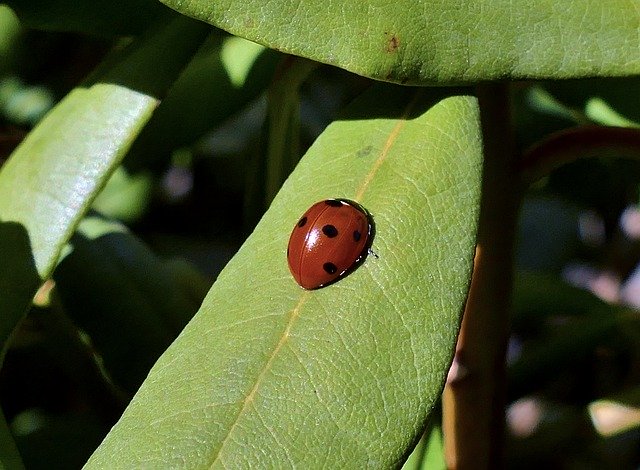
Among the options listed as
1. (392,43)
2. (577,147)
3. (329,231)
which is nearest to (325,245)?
(329,231)

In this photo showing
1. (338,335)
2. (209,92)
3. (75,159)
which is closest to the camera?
(338,335)

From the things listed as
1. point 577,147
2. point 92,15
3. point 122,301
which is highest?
point 92,15

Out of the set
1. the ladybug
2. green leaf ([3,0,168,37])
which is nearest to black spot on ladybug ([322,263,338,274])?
the ladybug

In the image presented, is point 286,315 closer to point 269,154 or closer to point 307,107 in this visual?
point 269,154

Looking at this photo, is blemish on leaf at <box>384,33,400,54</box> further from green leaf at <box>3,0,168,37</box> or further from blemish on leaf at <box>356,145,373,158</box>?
green leaf at <box>3,0,168,37</box>

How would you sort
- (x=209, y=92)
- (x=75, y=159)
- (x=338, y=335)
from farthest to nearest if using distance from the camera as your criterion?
1. (x=209, y=92)
2. (x=75, y=159)
3. (x=338, y=335)

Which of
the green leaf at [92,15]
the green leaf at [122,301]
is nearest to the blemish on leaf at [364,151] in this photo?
the green leaf at [92,15]

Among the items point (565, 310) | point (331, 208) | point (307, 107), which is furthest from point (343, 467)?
point (307, 107)

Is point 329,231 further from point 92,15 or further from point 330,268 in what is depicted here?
point 92,15
